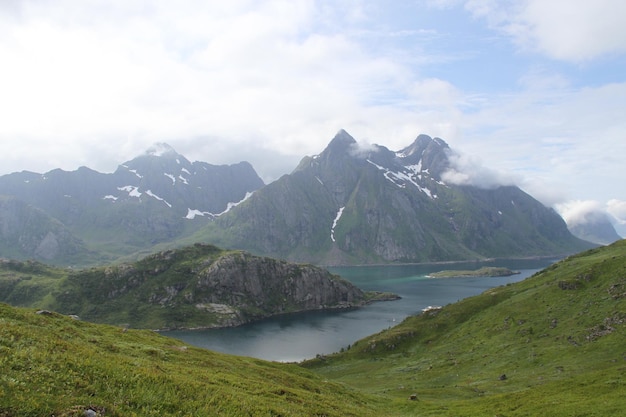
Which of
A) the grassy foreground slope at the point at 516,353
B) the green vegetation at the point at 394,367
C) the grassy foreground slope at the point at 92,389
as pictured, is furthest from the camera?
the grassy foreground slope at the point at 516,353

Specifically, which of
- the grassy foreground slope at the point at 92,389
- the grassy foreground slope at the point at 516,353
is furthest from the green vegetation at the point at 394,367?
the grassy foreground slope at the point at 516,353

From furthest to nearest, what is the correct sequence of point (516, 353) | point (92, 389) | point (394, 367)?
point (394, 367) → point (516, 353) → point (92, 389)

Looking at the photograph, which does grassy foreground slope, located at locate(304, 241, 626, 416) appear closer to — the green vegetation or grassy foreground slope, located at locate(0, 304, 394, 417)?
the green vegetation

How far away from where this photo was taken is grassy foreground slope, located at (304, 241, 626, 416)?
44.0 m

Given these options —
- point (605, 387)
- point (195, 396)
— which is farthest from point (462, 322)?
point (195, 396)

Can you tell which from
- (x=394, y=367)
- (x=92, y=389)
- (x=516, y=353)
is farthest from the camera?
(x=394, y=367)

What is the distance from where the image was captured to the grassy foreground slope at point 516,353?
4400cm

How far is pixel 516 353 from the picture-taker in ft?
248

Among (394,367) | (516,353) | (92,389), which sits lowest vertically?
(394,367)

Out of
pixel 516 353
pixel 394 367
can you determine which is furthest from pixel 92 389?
pixel 394 367

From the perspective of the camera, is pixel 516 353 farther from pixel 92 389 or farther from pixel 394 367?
pixel 92 389

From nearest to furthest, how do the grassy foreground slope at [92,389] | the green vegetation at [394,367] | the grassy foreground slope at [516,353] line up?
1. the grassy foreground slope at [92,389]
2. the green vegetation at [394,367]
3. the grassy foreground slope at [516,353]

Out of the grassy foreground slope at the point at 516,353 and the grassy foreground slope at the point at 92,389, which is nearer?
the grassy foreground slope at the point at 92,389

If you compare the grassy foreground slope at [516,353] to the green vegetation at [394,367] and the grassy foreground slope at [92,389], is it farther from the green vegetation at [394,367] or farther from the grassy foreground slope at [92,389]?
the grassy foreground slope at [92,389]
